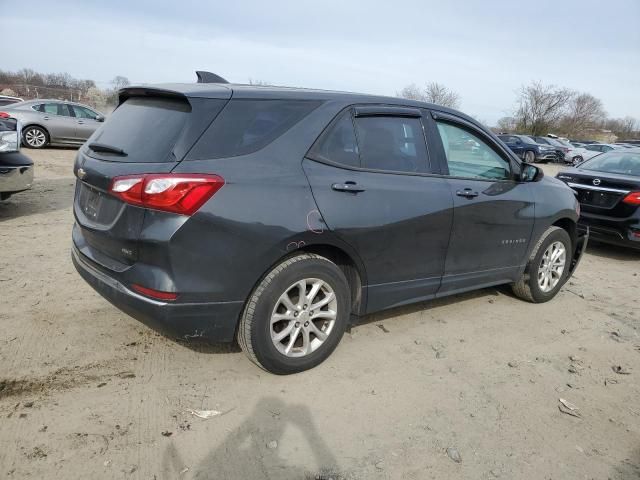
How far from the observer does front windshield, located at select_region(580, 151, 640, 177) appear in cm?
741

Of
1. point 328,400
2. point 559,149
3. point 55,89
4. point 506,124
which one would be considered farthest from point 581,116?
point 328,400

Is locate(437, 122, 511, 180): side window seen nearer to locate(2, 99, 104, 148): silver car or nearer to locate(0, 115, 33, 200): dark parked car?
locate(0, 115, 33, 200): dark parked car

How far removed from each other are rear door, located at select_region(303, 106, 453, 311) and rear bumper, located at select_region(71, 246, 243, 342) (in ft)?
2.76

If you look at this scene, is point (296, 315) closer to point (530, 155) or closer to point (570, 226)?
point (570, 226)

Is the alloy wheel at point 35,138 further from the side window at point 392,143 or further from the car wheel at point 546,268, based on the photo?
the car wheel at point 546,268

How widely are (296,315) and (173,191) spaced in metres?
1.08

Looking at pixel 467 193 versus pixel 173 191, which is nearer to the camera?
pixel 173 191

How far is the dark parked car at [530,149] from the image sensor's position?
2887 cm

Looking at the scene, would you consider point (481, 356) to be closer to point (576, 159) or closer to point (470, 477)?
point (470, 477)

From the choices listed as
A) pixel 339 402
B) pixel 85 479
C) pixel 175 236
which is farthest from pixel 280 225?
pixel 85 479

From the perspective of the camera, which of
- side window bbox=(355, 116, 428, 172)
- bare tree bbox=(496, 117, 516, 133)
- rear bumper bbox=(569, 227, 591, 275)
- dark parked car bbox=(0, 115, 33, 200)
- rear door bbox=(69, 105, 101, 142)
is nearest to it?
side window bbox=(355, 116, 428, 172)

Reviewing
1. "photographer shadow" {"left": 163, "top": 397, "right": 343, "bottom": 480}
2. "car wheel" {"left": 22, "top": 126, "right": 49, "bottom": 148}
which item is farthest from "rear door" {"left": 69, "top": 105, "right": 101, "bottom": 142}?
"photographer shadow" {"left": 163, "top": 397, "right": 343, "bottom": 480}

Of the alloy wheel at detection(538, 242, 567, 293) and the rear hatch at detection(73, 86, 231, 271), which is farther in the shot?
the alloy wheel at detection(538, 242, 567, 293)

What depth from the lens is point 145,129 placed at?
295 cm
